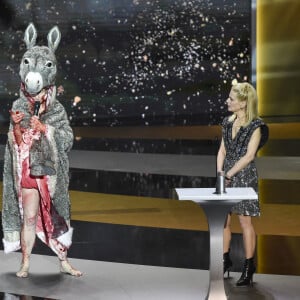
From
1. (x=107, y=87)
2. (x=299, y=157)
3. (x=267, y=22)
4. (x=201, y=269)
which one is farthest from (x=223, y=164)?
(x=267, y=22)

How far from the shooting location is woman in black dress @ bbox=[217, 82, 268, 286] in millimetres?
5492

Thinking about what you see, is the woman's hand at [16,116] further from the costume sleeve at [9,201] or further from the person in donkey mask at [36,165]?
the costume sleeve at [9,201]

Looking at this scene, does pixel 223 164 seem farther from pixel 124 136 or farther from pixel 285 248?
pixel 124 136

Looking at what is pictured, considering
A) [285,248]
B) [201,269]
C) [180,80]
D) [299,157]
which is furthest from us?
[180,80]

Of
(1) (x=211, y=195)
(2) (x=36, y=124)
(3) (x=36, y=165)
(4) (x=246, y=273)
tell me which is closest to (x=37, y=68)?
(2) (x=36, y=124)

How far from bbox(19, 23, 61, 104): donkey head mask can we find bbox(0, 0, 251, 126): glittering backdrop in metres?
9.79

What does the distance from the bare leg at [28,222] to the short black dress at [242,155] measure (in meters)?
1.27

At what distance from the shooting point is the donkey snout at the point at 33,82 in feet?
18.4

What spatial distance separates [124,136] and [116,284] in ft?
30.8

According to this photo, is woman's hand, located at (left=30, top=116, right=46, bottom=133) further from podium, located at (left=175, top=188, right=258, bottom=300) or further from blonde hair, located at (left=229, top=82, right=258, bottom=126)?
blonde hair, located at (left=229, top=82, right=258, bottom=126)

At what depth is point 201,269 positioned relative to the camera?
19.7ft

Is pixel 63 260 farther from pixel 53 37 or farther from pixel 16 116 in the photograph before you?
pixel 53 37

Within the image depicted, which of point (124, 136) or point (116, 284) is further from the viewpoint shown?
point (124, 136)

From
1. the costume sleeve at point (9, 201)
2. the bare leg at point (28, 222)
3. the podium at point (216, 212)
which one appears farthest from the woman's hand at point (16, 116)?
the podium at point (216, 212)
